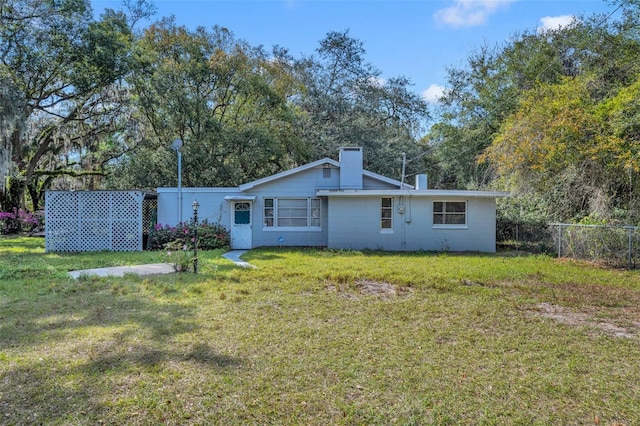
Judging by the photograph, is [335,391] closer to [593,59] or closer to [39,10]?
[593,59]

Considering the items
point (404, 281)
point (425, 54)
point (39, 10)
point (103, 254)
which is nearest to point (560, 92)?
point (425, 54)

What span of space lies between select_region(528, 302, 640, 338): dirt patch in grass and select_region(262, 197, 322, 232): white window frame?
31.2 feet

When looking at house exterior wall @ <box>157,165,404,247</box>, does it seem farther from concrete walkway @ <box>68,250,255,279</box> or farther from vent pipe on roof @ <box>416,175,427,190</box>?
concrete walkway @ <box>68,250,255,279</box>

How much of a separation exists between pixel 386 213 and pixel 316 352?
10473mm

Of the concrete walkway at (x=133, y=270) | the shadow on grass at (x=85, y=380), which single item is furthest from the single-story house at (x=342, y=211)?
the shadow on grass at (x=85, y=380)

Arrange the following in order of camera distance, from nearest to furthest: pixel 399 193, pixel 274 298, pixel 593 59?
pixel 274 298 → pixel 399 193 → pixel 593 59

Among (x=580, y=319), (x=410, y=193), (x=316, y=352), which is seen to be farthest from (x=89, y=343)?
(x=410, y=193)

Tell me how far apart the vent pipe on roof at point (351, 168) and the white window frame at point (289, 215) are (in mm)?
1315

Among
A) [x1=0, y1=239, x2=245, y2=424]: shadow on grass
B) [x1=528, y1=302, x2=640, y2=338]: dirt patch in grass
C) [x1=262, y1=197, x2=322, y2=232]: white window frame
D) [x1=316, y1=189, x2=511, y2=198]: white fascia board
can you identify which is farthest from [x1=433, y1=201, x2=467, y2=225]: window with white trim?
[x1=0, y1=239, x2=245, y2=424]: shadow on grass

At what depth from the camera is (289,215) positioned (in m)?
14.7

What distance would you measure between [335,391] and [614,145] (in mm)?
10523

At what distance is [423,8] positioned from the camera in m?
11.6

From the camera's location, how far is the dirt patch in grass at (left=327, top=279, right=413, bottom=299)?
6.69 meters

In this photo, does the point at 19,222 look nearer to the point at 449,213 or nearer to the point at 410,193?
the point at 410,193
